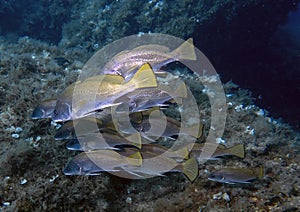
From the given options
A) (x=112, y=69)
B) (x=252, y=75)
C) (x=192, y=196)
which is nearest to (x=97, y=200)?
(x=192, y=196)

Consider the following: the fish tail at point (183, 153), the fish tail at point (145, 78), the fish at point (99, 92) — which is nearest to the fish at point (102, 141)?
the fish at point (99, 92)

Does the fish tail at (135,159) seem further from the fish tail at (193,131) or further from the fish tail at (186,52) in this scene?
the fish tail at (186,52)

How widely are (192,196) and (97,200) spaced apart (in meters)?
1.25

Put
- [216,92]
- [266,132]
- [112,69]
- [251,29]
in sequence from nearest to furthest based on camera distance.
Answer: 1. [112,69]
2. [266,132]
3. [216,92]
4. [251,29]

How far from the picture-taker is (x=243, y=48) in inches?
505

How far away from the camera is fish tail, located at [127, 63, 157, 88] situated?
203cm

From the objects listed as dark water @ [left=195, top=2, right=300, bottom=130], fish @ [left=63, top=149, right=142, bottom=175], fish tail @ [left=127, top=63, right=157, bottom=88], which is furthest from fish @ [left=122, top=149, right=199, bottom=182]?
dark water @ [left=195, top=2, right=300, bottom=130]

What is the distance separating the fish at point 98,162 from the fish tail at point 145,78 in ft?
2.80

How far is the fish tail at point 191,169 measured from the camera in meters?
2.82

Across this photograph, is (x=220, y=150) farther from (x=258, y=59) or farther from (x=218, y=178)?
(x=258, y=59)

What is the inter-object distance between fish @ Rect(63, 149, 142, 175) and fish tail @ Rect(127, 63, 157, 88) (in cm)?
85

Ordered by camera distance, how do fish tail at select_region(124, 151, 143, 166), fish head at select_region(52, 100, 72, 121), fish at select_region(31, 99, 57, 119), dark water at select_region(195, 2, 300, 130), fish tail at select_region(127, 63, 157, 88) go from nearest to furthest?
1. fish tail at select_region(127, 63, 157, 88)
2. fish head at select_region(52, 100, 72, 121)
3. fish tail at select_region(124, 151, 143, 166)
4. fish at select_region(31, 99, 57, 119)
5. dark water at select_region(195, 2, 300, 130)

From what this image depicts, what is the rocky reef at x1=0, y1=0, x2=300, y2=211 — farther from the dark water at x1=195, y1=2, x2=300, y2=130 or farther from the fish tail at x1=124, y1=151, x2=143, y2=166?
the dark water at x1=195, y1=2, x2=300, y2=130

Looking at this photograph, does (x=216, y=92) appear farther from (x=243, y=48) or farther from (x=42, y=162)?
(x=243, y=48)
